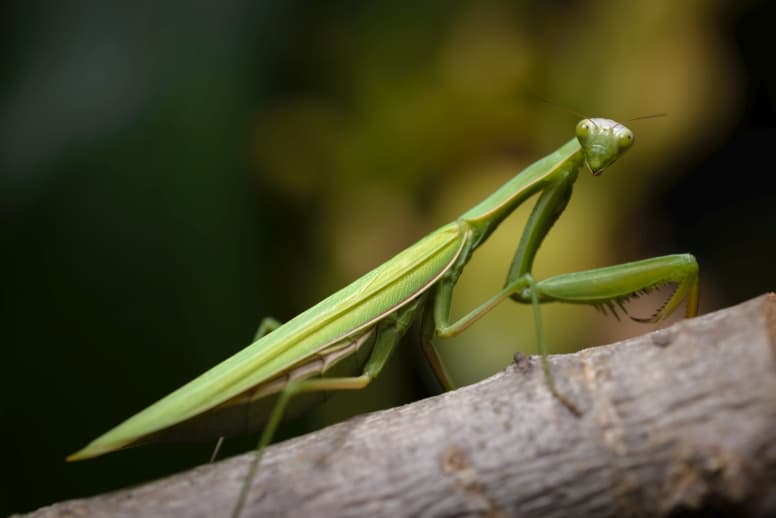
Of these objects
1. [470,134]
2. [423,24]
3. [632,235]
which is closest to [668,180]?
[632,235]

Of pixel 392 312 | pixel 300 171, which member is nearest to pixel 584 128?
pixel 392 312

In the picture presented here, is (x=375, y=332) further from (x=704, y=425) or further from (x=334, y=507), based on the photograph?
(x=704, y=425)

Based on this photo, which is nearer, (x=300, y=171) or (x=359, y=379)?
(x=359, y=379)

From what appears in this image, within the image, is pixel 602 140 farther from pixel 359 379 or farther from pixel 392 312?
pixel 359 379

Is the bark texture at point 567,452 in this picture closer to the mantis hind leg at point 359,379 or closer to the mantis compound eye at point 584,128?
the mantis hind leg at point 359,379

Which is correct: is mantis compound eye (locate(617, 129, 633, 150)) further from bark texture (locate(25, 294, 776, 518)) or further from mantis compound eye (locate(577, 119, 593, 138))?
bark texture (locate(25, 294, 776, 518))

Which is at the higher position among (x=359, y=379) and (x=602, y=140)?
(x=602, y=140)
